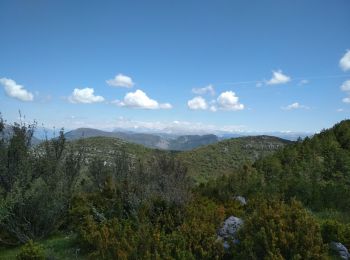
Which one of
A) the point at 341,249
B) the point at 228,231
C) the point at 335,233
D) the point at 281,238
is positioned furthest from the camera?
the point at 228,231

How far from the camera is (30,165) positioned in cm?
1433

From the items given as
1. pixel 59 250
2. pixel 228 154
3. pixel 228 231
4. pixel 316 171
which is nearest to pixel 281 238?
pixel 228 231

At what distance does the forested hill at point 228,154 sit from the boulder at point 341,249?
2811 cm

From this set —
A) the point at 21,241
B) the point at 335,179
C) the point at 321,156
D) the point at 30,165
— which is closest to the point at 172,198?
the point at 21,241

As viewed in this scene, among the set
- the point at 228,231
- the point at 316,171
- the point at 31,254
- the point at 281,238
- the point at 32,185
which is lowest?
the point at 31,254

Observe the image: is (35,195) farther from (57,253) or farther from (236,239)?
(236,239)

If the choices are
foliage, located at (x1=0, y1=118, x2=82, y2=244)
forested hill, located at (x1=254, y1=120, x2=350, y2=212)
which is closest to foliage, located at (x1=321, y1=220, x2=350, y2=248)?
forested hill, located at (x1=254, y1=120, x2=350, y2=212)

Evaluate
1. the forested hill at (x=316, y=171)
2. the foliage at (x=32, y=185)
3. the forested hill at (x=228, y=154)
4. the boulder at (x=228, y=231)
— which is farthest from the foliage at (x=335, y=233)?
the forested hill at (x=228, y=154)

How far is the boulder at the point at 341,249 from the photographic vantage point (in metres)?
8.58

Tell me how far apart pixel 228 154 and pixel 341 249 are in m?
42.7

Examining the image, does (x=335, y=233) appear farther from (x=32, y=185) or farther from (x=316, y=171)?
(x=32, y=185)

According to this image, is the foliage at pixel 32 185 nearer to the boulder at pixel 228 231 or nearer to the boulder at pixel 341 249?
the boulder at pixel 228 231

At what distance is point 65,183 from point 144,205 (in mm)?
4962

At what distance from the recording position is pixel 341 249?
880 cm
